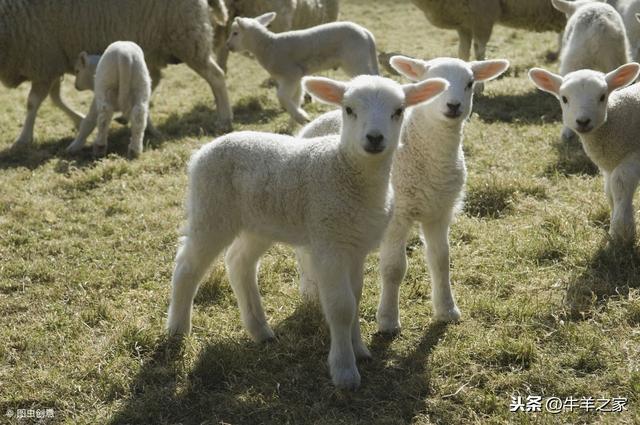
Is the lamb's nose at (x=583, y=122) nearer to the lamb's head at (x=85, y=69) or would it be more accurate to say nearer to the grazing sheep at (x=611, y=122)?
the grazing sheep at (x=611, y=122)

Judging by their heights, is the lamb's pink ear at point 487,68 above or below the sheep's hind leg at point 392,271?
above

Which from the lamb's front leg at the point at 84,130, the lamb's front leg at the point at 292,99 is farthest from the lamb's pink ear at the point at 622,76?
the lamb's front leg at the point at 84,130

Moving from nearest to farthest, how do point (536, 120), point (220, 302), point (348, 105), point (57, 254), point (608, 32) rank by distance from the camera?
point (348, 105), point (220, 302), point (57, 254), point (608, 32), point (536, 120)

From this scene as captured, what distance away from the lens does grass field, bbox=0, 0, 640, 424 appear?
3.75 m

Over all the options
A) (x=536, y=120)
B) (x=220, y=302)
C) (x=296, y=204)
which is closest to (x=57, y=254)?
(x=220, y=302)

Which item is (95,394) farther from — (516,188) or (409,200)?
(516,188)

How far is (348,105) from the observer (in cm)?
375

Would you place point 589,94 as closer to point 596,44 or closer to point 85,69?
point 596,44

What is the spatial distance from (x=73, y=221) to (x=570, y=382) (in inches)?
167

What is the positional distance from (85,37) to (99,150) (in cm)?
193

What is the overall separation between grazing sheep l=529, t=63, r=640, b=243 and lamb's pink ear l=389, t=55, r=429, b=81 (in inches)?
46.2

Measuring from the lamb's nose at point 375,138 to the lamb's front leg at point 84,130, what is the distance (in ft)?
18.4

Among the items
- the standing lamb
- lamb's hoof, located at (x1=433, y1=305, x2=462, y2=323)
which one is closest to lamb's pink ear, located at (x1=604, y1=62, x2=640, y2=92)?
lamb's hoof, located at (x1=433, y1=305, x2=462, y2=323)

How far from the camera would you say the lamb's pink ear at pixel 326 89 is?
3.86 m
